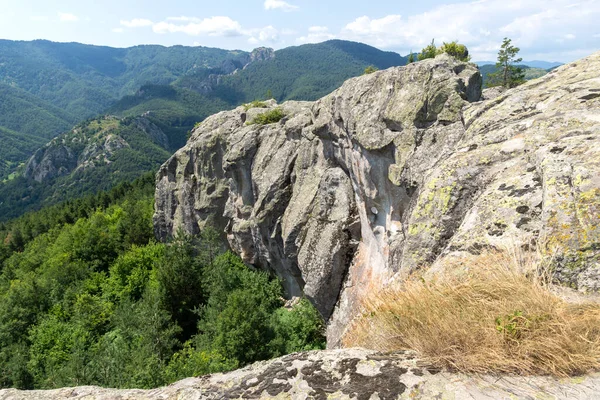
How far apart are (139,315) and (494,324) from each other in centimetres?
2908

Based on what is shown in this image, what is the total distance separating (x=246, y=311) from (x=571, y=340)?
71.6 feet

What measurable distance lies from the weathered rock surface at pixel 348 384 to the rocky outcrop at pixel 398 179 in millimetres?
1499

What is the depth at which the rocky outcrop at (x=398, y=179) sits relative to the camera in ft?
16.2

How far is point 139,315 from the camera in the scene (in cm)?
2747

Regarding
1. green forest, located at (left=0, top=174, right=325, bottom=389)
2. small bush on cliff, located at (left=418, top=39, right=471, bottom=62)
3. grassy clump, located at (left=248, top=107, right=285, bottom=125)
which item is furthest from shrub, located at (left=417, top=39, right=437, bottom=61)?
green forest, located at (left=0, top=174, right=325, bottom=389)

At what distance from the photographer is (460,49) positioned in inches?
1142

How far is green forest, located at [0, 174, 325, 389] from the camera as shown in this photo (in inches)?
872

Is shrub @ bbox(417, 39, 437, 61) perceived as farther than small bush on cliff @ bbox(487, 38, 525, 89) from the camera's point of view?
No

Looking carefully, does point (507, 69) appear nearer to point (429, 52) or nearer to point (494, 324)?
point (429, 52)

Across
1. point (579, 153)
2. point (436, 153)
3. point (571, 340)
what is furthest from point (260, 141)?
point (571, 340)

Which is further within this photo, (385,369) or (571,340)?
(385,369)

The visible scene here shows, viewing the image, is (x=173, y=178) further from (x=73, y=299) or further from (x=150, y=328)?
(x=150, y=328)

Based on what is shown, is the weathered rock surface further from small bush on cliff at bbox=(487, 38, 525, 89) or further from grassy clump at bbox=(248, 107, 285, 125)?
small bush on cliff at bbox=(487, 38, 525, 89)

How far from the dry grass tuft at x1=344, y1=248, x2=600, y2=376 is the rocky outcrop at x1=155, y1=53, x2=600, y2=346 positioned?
26.8 inches
